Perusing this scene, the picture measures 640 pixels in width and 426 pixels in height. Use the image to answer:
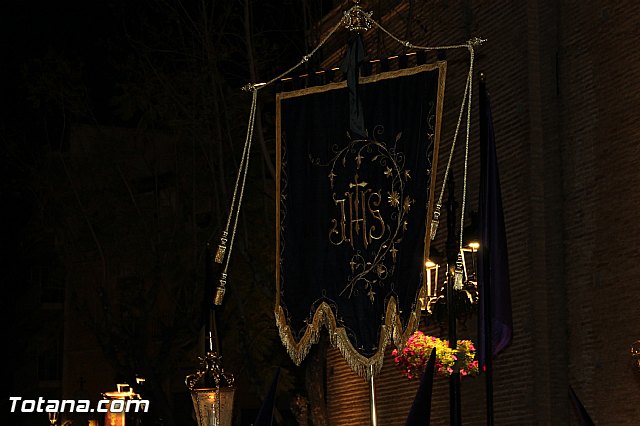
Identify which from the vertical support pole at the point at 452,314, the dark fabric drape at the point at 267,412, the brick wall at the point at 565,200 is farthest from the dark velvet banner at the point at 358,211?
the brick wall at the point at 565,200

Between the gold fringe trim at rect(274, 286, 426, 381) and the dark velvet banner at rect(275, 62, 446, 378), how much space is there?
1cm

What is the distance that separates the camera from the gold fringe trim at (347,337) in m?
12.3

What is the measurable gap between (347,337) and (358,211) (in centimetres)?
121

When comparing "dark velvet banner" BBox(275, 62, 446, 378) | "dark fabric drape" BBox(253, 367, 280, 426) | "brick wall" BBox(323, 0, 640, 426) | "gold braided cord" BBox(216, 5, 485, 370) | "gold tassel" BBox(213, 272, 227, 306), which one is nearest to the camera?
"dark fabric drape" BBox(253, 367, 280, 426)

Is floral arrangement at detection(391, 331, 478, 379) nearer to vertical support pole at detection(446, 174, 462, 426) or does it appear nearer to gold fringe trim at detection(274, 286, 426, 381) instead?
vertical support pole at detection(446, 174, 462, 426)

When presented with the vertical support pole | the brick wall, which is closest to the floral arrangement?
the vertical support pole

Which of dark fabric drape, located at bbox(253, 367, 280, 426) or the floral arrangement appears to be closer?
dark fabric drape, located at bbox(253, 367, 280, 426)

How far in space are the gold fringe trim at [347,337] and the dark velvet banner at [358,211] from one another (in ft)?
0.04

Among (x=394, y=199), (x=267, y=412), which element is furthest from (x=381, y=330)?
(x=267, y=412)

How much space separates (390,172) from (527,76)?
25.9 ft

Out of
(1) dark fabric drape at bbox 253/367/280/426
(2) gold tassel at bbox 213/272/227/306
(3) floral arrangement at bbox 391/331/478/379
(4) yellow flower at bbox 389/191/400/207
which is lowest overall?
(1) dark fabric drape at bbox 253/367/280/426

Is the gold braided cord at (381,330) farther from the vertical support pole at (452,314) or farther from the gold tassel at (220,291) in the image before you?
the vertical support pole at (452,314)

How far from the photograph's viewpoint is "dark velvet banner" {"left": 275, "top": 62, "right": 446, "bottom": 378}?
12.4m

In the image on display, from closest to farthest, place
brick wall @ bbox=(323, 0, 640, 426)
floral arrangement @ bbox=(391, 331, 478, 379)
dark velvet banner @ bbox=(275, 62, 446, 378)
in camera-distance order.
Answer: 1. dark velvet banner @ bbox=(275, 62, 446, 378)
2. floral arrangement @ bbox=(391, 331, 478, 379)
3. brick wall @ bbox=(323, 0, 640, 426)
